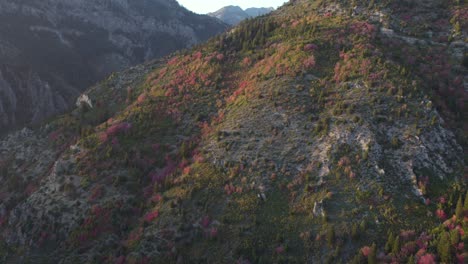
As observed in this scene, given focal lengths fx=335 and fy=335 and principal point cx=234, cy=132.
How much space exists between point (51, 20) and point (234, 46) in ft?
338

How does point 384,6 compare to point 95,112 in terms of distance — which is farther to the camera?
point 384,6

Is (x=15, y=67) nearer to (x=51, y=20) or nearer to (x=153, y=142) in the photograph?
(x=51, y=20)

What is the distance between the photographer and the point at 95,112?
56094mm

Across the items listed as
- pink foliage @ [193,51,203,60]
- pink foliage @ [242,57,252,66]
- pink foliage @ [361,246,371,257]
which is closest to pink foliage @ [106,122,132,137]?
pink foliage @ [242,57,252,66]

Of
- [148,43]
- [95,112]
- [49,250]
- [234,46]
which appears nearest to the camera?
[49,250]

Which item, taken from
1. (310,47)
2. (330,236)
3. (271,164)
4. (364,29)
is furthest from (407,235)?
(364,29)

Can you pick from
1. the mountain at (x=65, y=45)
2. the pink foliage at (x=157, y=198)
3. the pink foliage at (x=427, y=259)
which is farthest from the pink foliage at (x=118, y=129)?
the mountain at (x=65, y=45)

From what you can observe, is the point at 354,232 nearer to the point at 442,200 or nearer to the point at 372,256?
the point at 372,256

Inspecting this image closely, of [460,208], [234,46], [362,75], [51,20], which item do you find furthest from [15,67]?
[460,208]

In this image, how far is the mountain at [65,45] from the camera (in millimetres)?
92256

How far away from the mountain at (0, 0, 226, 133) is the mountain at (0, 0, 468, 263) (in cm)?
4351

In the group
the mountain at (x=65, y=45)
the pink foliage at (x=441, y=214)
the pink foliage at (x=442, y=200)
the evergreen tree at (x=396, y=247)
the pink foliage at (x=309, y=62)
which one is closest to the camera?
the evergreen tree at (x=396, y=247)

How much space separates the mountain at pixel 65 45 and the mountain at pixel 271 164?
1713 inches

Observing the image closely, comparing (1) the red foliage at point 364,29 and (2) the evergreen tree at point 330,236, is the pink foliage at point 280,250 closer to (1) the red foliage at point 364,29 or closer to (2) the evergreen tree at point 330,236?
(2) the evergreen tree at point 330,236
